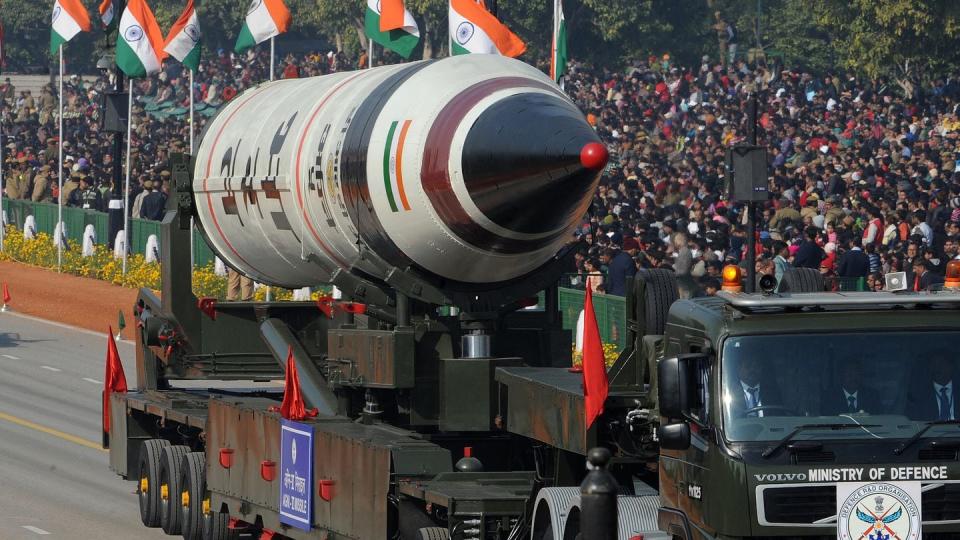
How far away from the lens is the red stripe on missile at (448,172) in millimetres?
14367

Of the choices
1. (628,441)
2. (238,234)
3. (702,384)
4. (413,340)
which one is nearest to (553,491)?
(628,441)

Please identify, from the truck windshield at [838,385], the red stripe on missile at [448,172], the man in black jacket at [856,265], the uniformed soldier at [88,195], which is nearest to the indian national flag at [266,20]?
the man in black jacket at [856,265]

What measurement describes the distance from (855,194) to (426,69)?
70.8 ft

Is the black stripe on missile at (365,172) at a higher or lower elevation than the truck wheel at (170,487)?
higher

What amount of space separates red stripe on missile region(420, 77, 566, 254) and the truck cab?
13.1 ft

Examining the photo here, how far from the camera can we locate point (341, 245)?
51.6 feet

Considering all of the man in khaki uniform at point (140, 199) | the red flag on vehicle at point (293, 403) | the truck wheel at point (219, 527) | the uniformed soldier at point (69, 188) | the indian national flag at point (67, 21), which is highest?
the indian national flag at point (67, 21)

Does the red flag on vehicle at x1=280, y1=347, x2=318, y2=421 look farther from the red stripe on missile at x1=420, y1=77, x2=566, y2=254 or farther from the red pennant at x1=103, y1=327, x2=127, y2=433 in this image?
the red pennant at x1=103, y1=327, x2=127, y2=433

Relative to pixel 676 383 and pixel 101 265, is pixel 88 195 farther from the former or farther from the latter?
pixel 676 383

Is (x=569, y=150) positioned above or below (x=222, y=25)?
below

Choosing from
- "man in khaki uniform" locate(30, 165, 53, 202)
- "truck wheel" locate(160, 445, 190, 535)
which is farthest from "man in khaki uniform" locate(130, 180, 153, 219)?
"truck wheel" locate(160, 445, 190, 535)

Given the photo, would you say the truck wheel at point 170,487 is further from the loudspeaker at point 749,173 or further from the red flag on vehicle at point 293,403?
the loudspeaker at point 749,173

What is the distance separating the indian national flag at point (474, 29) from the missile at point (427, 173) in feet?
34.1

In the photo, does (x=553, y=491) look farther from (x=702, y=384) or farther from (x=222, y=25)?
(x=222, y=25)
